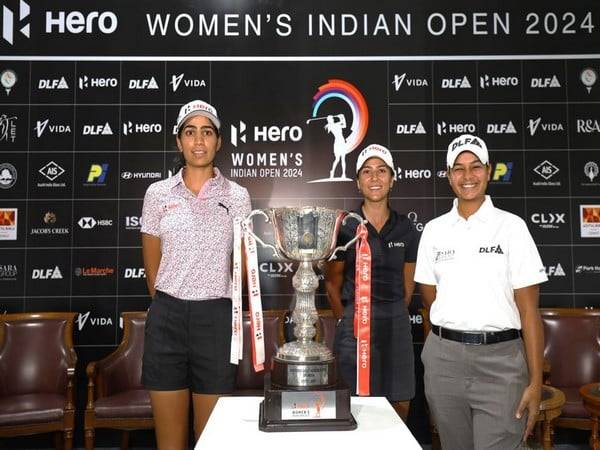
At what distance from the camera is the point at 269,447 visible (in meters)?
1.21

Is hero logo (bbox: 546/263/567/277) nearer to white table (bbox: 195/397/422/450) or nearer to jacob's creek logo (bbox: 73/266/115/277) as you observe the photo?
white table (bbox: 195/397/422/450)

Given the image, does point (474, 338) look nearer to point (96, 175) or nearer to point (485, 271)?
point (485, 271)

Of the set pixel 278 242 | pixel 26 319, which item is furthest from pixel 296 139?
pixel 278 242

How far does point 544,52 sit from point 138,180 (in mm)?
2958

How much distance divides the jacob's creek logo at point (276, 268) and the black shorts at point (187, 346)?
1.79 m

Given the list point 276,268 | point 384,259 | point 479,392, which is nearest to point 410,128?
point 276,268

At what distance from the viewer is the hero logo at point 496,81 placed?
3.79 metres

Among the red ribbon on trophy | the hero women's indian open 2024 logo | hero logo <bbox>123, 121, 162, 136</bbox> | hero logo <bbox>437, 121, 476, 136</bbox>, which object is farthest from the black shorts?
hero logo <bbox>437, 121, 476, 136</bbox>

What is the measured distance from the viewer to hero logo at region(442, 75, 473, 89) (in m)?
3.79

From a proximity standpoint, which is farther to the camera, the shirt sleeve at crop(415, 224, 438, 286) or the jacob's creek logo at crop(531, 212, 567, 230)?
the jacob's creek logo at crop(531, 212, 567, 230)

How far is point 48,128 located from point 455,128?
9.19 feet

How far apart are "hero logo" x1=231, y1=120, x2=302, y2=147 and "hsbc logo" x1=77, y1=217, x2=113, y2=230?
1016mm

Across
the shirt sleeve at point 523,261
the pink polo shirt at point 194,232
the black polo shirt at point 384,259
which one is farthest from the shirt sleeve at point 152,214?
the shirt sleeve at point 523,261

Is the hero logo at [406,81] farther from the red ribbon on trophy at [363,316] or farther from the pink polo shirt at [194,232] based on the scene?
the red ribbon on trophy at [363,316]
